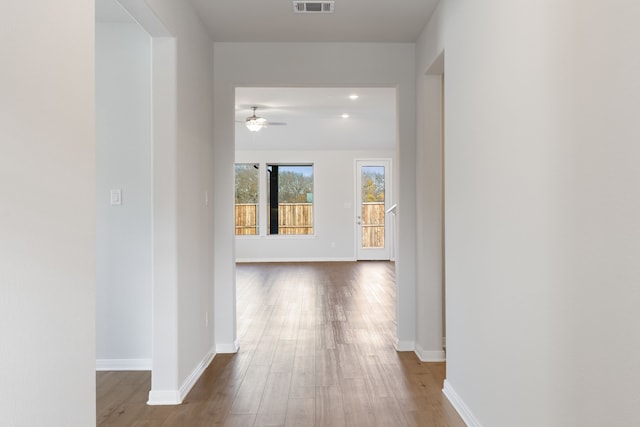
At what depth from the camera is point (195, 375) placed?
3.26m

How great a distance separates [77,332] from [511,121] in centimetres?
190

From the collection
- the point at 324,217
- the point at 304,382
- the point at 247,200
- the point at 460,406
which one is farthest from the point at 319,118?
the point at 460,406

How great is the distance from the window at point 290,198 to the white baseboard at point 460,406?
7.39 m

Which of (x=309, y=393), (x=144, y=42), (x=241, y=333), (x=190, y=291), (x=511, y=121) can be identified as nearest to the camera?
(x=511, y=121)

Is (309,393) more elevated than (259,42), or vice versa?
(259,42)

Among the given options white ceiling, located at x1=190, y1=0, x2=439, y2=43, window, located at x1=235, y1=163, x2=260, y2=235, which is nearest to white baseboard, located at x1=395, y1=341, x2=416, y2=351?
white ceiling, located at x1=190, y1=0, x2=439, y2=43

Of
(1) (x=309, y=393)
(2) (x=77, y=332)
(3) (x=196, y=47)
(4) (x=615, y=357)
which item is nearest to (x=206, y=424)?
(1) (x=309, y=393)

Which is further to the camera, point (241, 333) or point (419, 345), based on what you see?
point (241, 333)

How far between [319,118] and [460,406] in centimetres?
652

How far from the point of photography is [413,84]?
405 cm

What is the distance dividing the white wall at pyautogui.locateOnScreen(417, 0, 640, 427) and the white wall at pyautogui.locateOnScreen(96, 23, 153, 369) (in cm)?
229

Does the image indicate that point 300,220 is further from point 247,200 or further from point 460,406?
point 460,406

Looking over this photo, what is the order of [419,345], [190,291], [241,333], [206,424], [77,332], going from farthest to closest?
[241,333]
[419,345]
[190,291]
[206,424]
[77,332]

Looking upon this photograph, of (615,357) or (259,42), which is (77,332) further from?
(259,42)
